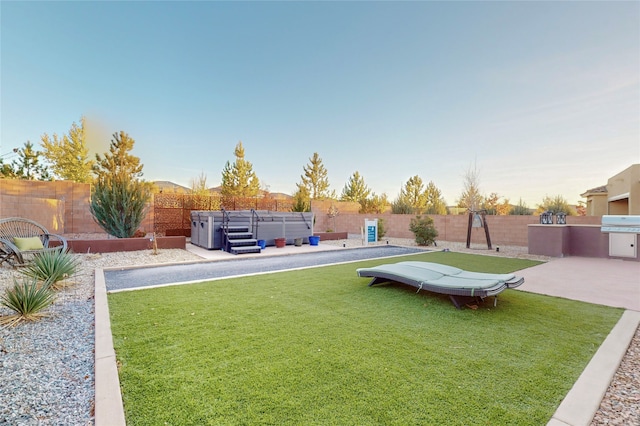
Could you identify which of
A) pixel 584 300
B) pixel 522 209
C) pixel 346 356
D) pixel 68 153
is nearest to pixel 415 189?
pixel 522 209

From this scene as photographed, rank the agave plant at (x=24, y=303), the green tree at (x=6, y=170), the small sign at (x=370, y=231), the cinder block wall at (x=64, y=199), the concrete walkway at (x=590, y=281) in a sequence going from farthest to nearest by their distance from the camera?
the green tree at (x=6, y=170) → the small sign at (x=370, y=231) → the cinder block wall at (x=64, y=199) → the concrete walkway at (x=590, y=281) → the agave plant at (x=24, y=303)

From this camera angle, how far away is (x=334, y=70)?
13.2 metres

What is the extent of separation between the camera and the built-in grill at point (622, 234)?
8.01 metres

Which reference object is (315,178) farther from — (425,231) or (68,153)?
(425,231)

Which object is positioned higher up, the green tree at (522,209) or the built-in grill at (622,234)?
the green tree at (522,209)

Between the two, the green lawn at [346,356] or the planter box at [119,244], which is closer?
the green lawn at [346,356]

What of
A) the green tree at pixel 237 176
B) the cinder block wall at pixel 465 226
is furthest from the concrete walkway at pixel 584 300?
the green tree at pixel 237 176

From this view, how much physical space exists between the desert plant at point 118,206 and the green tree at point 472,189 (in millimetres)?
16034

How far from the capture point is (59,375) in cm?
222

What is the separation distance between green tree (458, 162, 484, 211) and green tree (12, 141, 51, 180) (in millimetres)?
30575

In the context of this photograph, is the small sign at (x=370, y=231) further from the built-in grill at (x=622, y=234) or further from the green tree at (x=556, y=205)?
the green tree at (x=556, y=205)

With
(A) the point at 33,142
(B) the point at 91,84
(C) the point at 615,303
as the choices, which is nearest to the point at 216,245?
(B) the point at 91,84

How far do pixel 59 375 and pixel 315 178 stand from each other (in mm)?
31010

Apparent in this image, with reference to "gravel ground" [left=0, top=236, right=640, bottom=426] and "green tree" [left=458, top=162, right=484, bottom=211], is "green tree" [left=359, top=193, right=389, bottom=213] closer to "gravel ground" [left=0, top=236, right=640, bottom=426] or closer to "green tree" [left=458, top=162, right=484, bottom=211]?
"green tree" [left=458, top=162, right=484, bottom=211]
